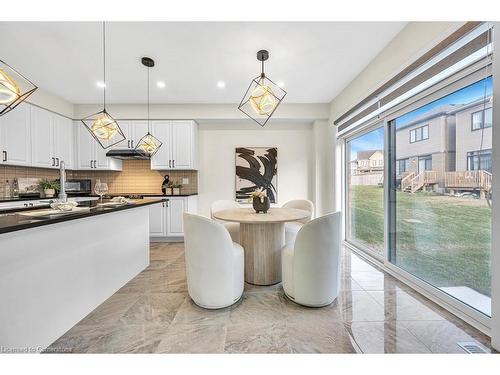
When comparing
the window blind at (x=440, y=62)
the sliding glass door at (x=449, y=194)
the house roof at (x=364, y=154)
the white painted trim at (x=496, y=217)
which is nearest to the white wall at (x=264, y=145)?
the house roof at (x=364, y=154)

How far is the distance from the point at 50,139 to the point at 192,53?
10.3ft

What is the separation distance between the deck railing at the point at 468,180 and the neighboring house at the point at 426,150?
6 cm

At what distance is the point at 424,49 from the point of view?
186 cm

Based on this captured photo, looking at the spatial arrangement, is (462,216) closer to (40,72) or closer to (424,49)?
(424,49)

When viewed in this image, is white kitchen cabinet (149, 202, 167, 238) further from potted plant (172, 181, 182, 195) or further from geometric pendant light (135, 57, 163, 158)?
geometric pendant light (135, 57, 163, 158)

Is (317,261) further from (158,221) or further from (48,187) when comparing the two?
(48,187)

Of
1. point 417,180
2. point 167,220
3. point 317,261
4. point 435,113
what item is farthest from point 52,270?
point 435,113

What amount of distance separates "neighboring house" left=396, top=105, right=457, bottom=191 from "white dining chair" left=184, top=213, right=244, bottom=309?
2.11 meters

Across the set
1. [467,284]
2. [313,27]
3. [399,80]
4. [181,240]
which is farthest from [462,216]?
[181,240]

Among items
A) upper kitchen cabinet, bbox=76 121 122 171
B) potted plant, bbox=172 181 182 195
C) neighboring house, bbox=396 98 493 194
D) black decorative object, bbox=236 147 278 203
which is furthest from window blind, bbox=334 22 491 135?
upper kitchen cabinet, bbox=76 121 122 171

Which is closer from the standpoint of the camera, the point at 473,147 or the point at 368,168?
the point at 473,147

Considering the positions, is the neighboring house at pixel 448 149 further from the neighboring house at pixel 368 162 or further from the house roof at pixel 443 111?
the neighboring house at pixel 368 162

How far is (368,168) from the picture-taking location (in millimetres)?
3334

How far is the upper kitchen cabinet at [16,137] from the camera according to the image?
3.10m
